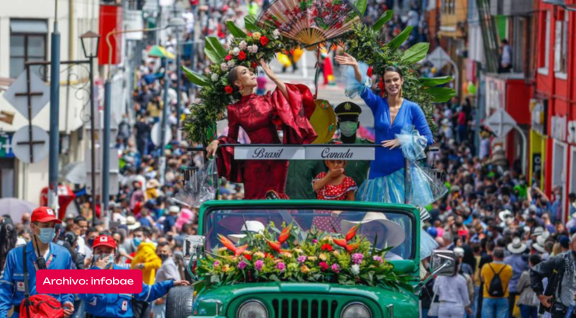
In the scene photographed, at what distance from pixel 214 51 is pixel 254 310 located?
4.78 m

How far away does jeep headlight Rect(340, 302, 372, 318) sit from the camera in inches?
430

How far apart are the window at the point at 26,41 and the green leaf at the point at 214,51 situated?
2136 centimetres

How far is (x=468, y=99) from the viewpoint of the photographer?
2103 inches

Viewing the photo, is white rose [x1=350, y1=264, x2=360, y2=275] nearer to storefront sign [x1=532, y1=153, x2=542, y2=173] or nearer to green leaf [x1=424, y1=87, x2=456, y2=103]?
green leaf [x1=424, y1=87, x2=456, y2=103]

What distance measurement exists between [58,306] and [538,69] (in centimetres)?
3001

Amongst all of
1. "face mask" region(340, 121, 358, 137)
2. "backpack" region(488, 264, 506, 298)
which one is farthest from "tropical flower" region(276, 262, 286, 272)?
"backpack" region(488, 264, 506, 298)

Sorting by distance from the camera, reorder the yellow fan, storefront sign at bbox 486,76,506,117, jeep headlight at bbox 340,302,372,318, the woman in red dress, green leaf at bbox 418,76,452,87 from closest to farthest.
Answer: jeep headlight at bbox 340,302,372,318
the woman in red dress
the yellow fan
green leaf at bbox 418,76,452,87
storefront sign at bbox 486,76,506,117

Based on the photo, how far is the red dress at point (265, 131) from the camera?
13781mm

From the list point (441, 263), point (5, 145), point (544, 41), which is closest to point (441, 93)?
point (441, 263)

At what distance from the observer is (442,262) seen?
1179 centimetres

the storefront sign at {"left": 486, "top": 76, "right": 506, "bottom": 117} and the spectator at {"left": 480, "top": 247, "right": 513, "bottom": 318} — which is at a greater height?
the storefront sign at {"left": 486, "top": 76, "right": 506, "bottom": 117}

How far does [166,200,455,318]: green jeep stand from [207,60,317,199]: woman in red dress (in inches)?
59.7

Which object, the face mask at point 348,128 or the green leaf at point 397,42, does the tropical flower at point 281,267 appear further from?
the green leaf at point 397,42

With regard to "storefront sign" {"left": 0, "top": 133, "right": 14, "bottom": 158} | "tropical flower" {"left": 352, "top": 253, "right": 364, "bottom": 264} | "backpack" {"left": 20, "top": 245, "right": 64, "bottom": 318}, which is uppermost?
"tropical flower" {"left": 352, "top": 253, "right": 364, "bottom": 264}
